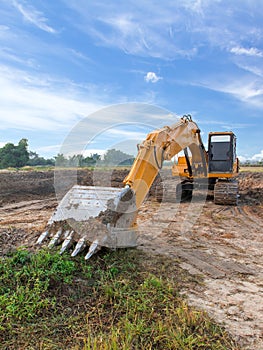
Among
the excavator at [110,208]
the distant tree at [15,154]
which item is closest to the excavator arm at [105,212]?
the excavator at [110,208]

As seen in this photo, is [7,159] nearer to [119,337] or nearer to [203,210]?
[203,210]

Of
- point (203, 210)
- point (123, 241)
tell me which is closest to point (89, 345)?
point (123, 241)

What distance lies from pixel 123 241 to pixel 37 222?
10.5 feet

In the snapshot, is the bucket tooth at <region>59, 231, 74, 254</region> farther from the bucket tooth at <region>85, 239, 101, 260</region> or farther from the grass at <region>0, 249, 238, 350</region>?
the bucket tooth at <region>85, 239, 101, 260</region>

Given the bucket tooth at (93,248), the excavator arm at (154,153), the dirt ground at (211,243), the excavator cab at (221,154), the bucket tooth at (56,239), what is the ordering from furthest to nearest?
the excavator cab at (221,154) < the excavator arm at (154,153) < the bucket tooth at (56,239) < the bucket tooth at (93,248) < the dirt ground at (211,243)

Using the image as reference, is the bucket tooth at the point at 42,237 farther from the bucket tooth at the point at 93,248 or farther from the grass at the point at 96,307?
the bucket tooth at the point at 93,248

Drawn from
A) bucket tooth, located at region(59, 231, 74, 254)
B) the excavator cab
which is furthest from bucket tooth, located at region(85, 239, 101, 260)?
the excavator cab

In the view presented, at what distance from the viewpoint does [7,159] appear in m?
39.2

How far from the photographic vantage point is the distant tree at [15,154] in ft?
128

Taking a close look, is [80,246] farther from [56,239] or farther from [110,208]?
[110,208]

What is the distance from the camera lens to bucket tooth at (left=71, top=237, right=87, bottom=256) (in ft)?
13.3

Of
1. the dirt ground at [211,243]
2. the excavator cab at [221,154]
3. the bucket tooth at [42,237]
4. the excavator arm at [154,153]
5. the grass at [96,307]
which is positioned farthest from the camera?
the excavator cab at [221,154]

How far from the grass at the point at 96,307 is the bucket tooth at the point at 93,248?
0.11 meters

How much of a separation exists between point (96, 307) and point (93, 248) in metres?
0.96
